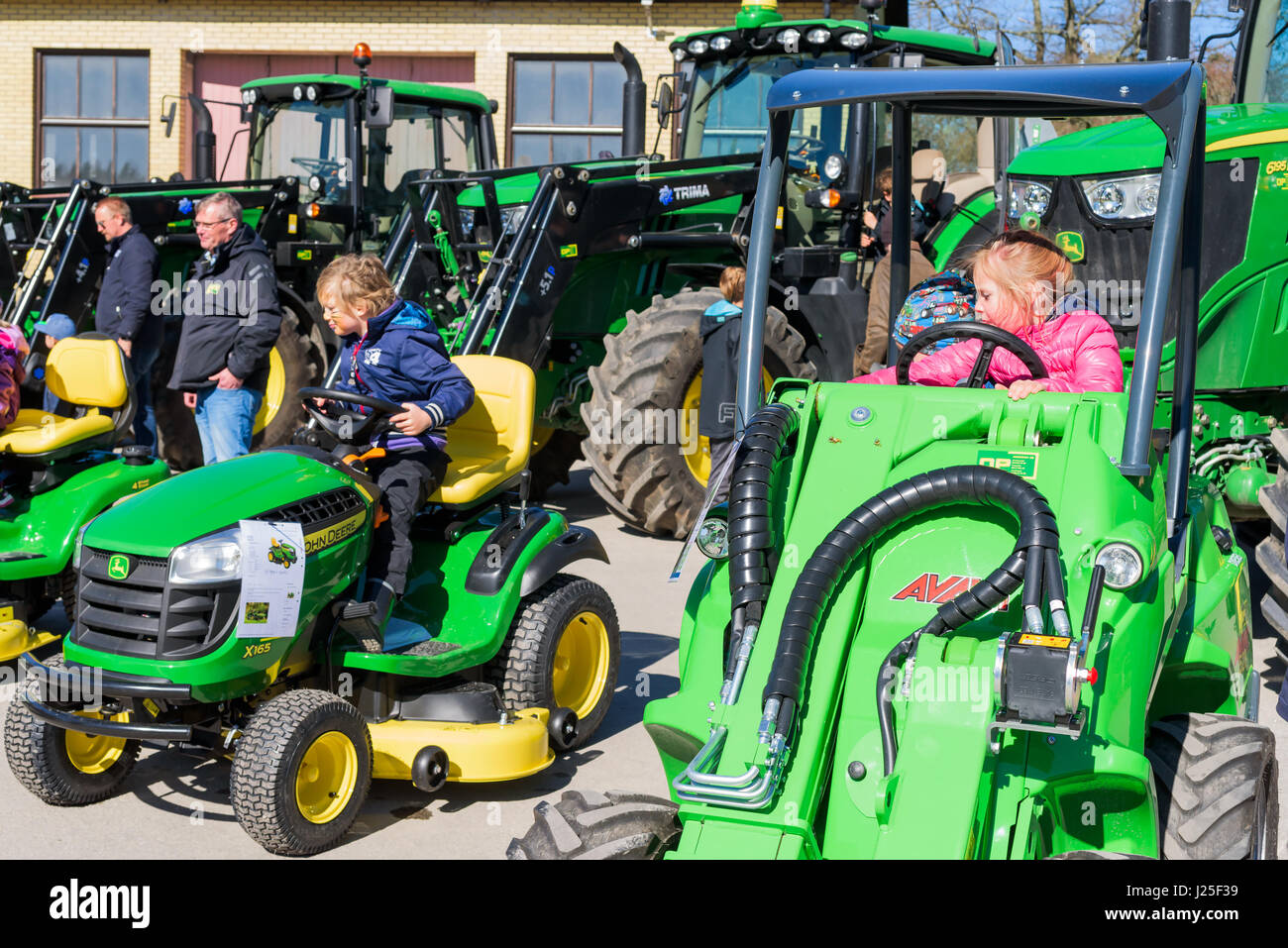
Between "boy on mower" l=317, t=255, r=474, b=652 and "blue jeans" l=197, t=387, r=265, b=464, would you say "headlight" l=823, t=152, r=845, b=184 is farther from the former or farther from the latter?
"boy on mower" l=317, t=255, r=474, b=652

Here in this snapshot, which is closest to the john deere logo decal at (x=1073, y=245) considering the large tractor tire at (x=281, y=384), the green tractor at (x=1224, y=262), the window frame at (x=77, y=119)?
the green tractor at (x=1224, y=262)

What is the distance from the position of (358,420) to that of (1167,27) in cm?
315

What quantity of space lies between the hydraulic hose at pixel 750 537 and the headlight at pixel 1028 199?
3639mm

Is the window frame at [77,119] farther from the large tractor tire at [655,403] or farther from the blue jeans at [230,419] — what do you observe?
the blue jeans at [230,419]

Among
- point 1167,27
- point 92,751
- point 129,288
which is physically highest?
point 1167,27

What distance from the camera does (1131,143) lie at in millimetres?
6305

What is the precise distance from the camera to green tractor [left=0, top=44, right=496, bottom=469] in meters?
9.92

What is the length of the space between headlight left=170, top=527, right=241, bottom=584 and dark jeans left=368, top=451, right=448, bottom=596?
58 centimetres

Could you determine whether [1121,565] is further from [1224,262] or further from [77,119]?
[77,119]

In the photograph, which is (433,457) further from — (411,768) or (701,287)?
(701,287)

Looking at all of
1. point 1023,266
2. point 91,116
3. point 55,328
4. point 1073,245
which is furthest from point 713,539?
point 91,116

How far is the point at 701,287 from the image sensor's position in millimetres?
9289
